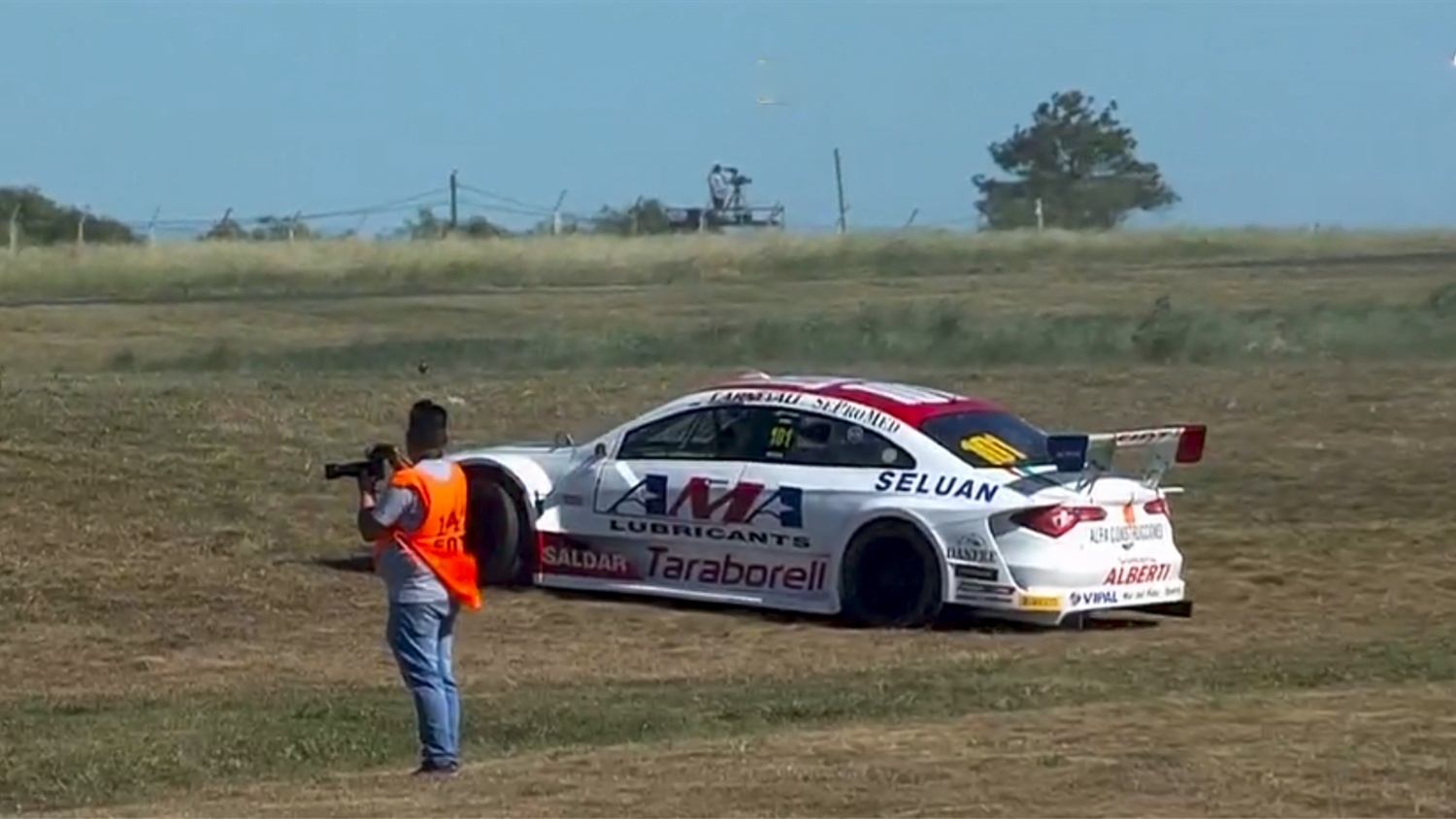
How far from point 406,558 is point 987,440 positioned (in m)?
6.90

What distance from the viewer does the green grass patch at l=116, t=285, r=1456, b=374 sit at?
116ft

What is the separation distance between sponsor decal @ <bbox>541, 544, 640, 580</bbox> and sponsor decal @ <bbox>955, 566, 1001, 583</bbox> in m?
2.35

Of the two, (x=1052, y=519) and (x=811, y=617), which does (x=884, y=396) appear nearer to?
(x=811, y=617)

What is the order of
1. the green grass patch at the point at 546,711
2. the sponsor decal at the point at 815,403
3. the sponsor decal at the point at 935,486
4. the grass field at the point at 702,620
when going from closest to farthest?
the grass field at the point at 702,620
the green grass patch at the point at 546,711
the sponsor decal at the point at 935,486
the sponsor decal at the point at 815,403

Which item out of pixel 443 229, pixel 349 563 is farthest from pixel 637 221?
pixel 349 563

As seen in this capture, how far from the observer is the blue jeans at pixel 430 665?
11344mm

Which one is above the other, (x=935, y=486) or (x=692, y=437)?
(x=692, y=437)

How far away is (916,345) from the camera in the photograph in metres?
36.0

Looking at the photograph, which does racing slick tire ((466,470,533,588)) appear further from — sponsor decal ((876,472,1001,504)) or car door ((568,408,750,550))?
sponsor decal ((876,472,1001,504))

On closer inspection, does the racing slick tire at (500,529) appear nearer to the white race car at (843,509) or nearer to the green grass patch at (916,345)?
the white race car at (843,509)

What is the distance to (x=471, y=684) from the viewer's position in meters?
15.6

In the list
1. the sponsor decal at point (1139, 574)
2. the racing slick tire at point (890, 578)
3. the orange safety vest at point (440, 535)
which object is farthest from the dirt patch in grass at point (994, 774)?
the racing slick tire at point (890, 578)

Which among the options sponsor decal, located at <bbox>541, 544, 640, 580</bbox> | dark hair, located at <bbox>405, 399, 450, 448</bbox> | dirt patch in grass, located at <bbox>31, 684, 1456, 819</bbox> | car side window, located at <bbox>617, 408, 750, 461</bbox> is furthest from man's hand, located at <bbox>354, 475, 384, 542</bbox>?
sponsor decal, located at <bbox>541, 544, 640, 580</bbox>

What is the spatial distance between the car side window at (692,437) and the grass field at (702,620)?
3.19ft
